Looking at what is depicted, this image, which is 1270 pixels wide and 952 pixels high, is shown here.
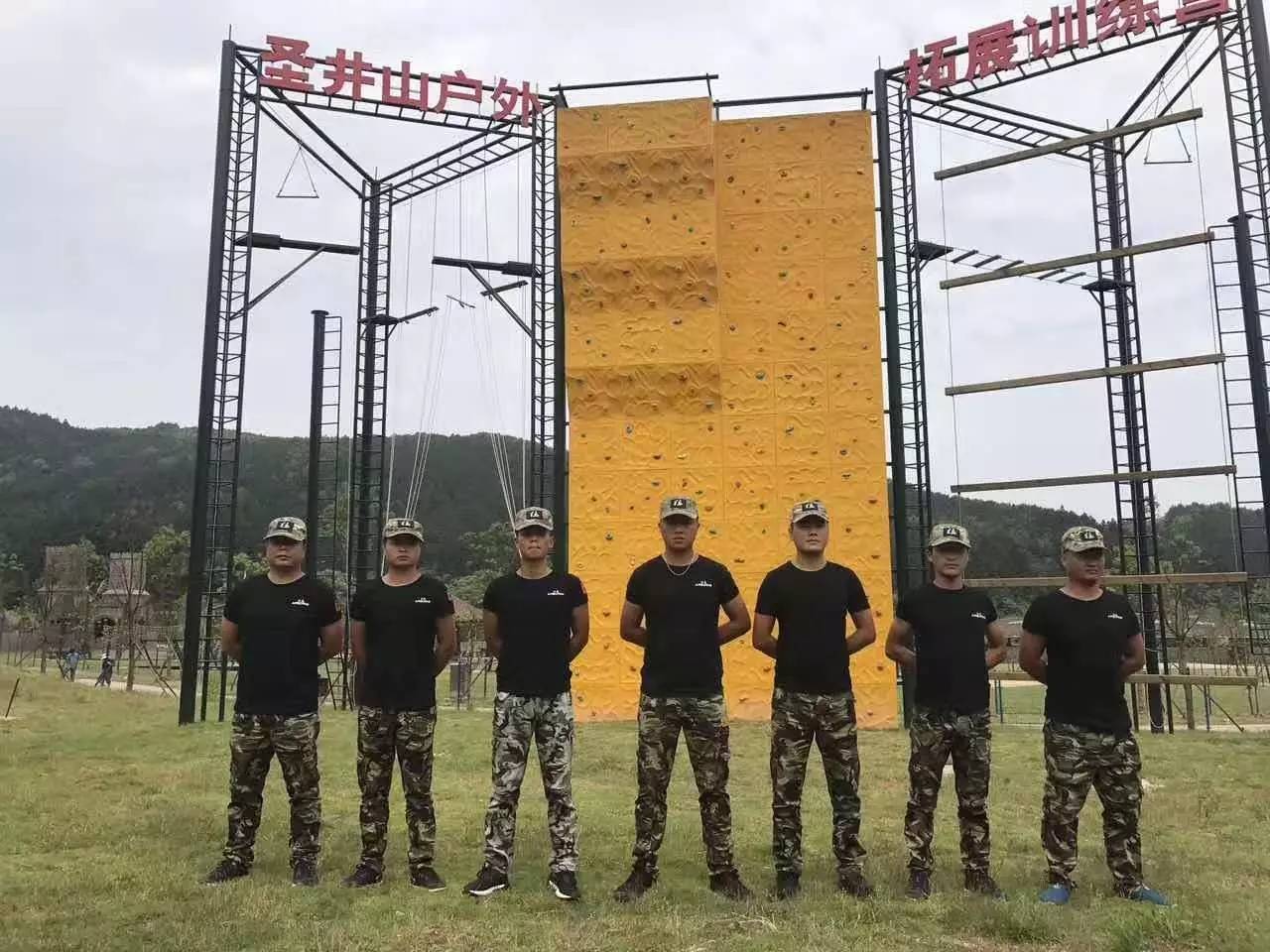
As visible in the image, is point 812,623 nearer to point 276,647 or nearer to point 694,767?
point 694,767

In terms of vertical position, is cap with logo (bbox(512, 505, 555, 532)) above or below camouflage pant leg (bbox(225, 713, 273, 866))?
above

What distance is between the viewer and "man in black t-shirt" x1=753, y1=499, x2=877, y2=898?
4887 mm

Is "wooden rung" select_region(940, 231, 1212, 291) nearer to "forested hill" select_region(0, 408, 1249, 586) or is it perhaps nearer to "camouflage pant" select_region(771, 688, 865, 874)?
"camouflage pant" select_region(771, 688, 865, 874)

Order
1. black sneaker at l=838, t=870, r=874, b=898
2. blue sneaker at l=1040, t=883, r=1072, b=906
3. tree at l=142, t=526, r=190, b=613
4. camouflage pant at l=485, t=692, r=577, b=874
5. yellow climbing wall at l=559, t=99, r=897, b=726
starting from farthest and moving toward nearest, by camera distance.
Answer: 1. tree at l=142, t=526, r=190, b=613
2. yellow climbing wall at l=559, t=99, r=897, b=726
3. camouflage pant at l=485, t=692, r=577, b=874
4. black sneaker at l=838, t=870, r=874, b=898
5. blue sneaker at l=1040, t=883, r=1072, b=906

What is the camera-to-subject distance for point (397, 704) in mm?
5043

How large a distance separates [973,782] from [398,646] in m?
3.10

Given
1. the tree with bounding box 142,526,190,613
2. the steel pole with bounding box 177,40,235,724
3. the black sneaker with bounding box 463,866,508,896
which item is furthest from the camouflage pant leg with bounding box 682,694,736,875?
the tree with bounding box 142,526,190,613

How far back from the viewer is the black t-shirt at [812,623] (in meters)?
4.91

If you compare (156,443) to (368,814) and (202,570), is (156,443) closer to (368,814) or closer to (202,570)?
(202,570)

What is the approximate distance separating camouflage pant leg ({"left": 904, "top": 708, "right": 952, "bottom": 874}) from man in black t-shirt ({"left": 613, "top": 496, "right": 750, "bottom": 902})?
92 cm

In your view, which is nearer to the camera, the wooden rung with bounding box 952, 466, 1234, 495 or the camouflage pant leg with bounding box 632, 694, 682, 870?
the camouflage pant leg with bounding box 632, 694, 682, 870

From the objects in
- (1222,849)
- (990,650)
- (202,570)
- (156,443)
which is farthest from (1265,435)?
(156,443)

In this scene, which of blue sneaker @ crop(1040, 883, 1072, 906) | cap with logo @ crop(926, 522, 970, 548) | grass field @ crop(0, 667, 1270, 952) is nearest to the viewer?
grass field @ crop(0, 667, 1270, 952)

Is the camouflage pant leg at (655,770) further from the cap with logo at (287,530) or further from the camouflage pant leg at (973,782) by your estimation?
the cap with logo at (287,530)
